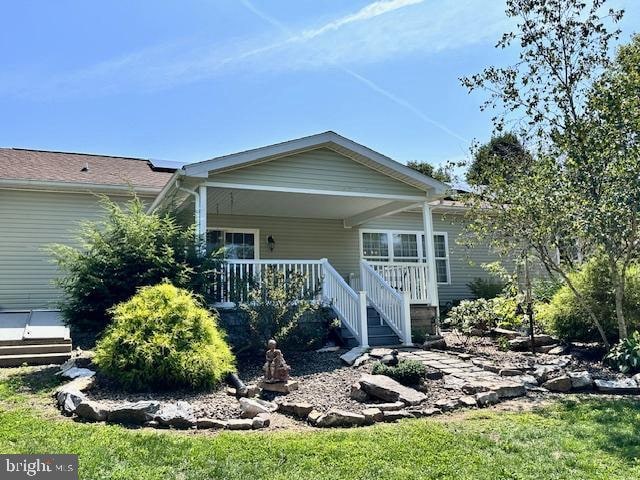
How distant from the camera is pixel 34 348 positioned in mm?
7930

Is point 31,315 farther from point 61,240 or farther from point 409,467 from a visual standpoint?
point 409,467

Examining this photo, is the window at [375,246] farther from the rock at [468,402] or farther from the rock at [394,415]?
the rock at [394,415]

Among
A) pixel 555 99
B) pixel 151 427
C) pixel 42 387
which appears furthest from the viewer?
pixel 555 99

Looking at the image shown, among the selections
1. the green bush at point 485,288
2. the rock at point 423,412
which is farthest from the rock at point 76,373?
the green bush at point 485,288

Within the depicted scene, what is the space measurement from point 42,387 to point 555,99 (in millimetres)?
9160

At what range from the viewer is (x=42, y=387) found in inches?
244

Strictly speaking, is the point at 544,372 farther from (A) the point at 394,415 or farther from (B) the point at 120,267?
(B) the point at 120,267

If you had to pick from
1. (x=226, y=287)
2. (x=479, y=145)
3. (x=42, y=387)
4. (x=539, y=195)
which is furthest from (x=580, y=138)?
(x=42, y=387)

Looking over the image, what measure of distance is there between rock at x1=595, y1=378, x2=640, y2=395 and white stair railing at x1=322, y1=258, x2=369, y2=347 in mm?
3751

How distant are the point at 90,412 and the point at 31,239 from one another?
8.10 m

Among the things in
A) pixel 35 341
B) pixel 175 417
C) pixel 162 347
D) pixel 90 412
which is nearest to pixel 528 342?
pixel 162 347

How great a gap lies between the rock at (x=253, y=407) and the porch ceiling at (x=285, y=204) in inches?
213

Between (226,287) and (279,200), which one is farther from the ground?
(279,200)

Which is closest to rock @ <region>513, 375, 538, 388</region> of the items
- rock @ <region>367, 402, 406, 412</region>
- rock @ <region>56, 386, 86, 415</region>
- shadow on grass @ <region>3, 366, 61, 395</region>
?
rock @ <region>367, 402, 406, 412</region>
